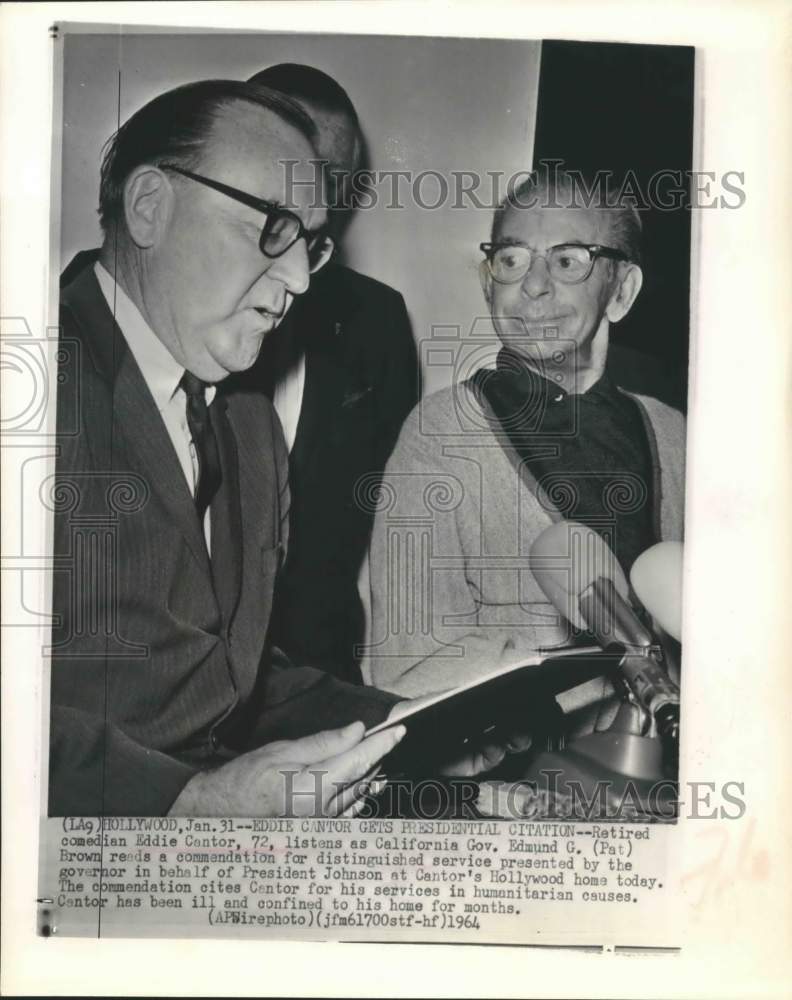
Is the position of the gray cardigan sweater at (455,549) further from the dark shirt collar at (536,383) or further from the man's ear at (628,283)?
the man's ear at (628,283)

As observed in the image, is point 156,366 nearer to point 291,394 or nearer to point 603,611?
point 291,394

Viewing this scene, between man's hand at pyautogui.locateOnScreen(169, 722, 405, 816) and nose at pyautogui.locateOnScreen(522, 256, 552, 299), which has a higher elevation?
nose at pyautogui.locateOnScreen(522, 256, 552, 299)

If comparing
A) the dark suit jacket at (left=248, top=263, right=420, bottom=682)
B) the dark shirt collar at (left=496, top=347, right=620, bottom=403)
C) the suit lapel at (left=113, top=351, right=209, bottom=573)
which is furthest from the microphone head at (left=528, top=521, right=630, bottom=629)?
the suit lapel at (left=113, top=351, right=209, bottom=573)

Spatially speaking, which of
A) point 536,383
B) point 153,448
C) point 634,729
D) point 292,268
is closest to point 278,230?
point 292,268

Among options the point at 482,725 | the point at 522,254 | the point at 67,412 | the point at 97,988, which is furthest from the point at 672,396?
the point at 97,988

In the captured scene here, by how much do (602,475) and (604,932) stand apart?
95cm

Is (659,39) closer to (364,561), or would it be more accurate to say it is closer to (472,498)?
(472,498)

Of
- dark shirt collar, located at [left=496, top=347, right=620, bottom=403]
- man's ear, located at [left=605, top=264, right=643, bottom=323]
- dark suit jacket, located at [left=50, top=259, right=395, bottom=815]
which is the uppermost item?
man's ear, located at [left=605, top=264, right=643, bottom=323]

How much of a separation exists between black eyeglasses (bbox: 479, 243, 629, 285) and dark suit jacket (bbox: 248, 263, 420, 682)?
218 mm

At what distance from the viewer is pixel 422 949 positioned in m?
2.12

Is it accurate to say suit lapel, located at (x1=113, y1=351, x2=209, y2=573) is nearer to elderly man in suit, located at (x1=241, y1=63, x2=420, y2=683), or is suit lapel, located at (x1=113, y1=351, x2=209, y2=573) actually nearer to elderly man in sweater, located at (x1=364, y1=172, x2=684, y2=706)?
elderly man in suit, located at (x1=241, y1=63, x2=420, y2=683)

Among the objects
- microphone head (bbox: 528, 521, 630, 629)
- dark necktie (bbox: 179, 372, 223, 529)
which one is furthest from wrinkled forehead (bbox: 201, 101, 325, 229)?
microphone head (bbox: 528, 521, 630, 629)

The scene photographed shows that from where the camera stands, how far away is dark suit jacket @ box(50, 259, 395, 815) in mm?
2092

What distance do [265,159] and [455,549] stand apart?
2.95 ft
